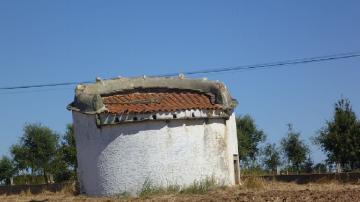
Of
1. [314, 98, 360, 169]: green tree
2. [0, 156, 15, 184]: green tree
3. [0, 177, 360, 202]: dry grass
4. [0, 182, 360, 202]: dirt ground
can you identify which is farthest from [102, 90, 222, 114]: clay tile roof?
[0, 156, 15, 184]: green tree

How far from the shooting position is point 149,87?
29250 mm

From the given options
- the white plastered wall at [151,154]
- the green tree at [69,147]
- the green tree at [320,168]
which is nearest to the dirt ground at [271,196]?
the white plastered wall at [151,154]

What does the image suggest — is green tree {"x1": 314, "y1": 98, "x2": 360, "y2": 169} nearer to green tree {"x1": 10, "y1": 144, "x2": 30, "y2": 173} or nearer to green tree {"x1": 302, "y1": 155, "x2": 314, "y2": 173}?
green tree {"x1": 302, "y1": 155, "x2": 314, "y2": 173}

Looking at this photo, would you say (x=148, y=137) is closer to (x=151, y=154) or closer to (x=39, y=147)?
(x=151, y=154)

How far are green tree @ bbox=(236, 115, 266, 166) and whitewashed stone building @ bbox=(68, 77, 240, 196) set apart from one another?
1042 inches

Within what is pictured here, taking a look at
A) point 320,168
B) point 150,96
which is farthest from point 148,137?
point 320,168

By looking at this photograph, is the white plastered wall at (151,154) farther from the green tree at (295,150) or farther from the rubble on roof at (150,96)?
the green tree at (295,150)

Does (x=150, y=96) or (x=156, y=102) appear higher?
(x=150, y=96)

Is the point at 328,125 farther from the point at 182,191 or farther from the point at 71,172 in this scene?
the point at 71,172

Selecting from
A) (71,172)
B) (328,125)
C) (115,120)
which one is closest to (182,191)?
(115,120)

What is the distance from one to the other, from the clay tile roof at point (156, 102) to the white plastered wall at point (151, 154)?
57 centimetres

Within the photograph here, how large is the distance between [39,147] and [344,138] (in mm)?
25262

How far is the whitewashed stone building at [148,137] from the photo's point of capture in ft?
87.8

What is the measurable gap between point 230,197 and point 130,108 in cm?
674
